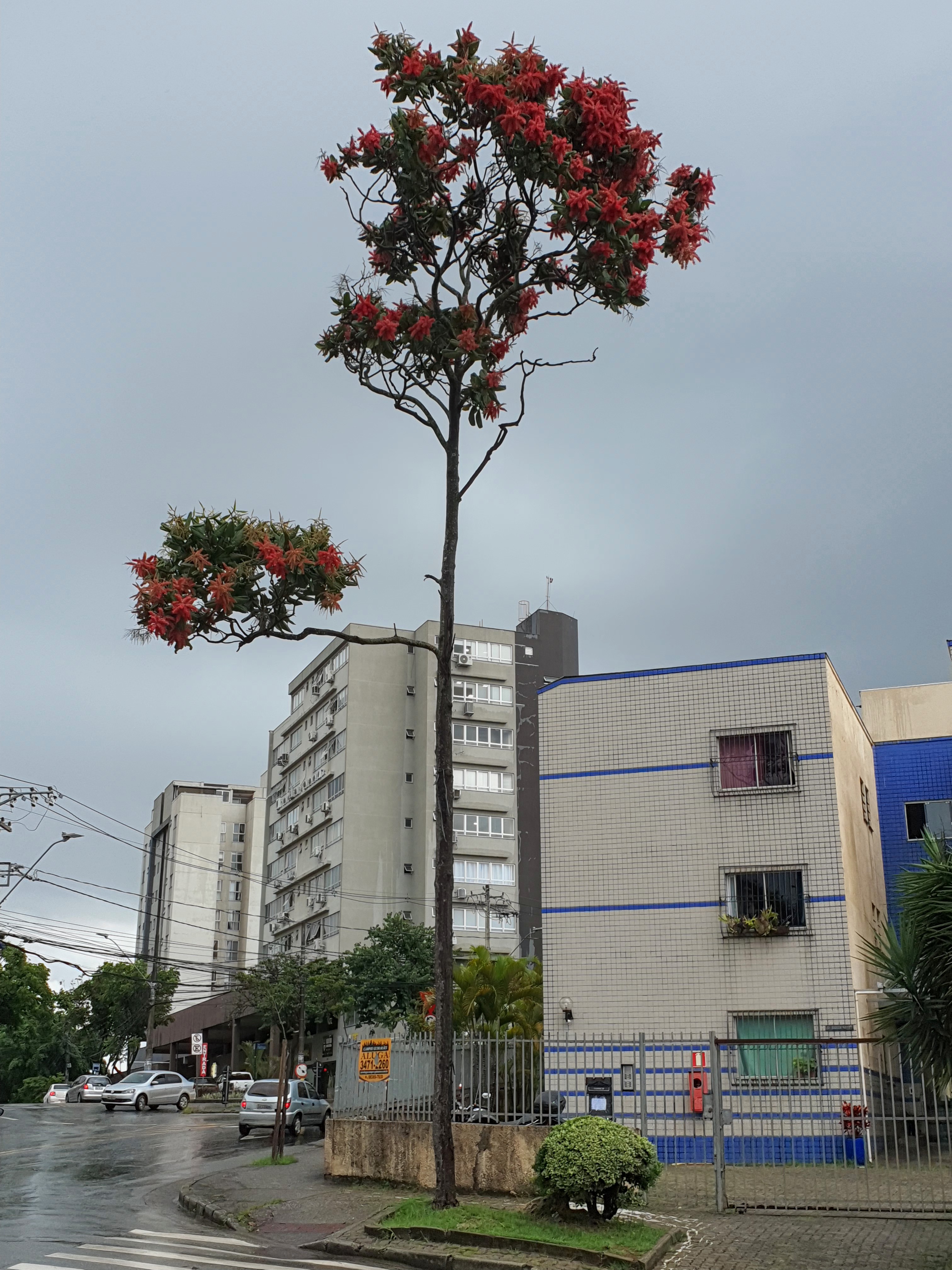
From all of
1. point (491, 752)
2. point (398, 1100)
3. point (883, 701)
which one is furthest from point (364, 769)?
point (398, 1100)

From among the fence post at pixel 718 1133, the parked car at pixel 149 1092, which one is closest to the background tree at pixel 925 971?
the fence post at pixel 718 1133

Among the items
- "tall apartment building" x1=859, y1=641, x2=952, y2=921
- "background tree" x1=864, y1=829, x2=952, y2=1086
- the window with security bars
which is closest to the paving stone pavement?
"background tree" x1=864, y1=829, x2=952, y2=1086

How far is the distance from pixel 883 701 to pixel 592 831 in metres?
14.9

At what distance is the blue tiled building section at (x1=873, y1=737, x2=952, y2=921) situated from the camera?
30406 mm

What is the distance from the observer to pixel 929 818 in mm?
30594

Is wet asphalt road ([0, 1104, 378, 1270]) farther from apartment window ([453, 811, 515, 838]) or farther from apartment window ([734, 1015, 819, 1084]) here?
apartment window ([453, 811, 515, 838])

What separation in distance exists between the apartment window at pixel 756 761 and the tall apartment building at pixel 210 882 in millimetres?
88222

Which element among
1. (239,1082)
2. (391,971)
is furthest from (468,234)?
(239,1082)

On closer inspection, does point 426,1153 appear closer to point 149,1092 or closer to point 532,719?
point 149,1092

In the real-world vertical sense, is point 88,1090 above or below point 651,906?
below

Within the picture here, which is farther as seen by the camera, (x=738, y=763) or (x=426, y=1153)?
(x=738, y=763)

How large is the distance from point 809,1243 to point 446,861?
5440 millimetres

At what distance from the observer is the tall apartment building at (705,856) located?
2297cm

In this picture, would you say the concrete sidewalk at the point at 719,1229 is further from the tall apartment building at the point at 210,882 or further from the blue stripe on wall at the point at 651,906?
the tall apartment building at the point at 210,882
